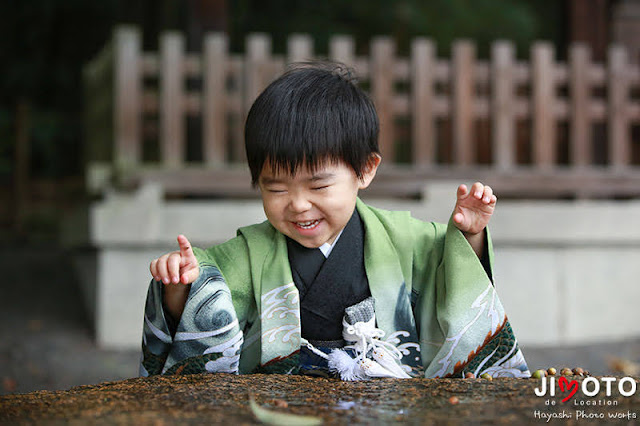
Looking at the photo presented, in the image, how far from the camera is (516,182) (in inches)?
185

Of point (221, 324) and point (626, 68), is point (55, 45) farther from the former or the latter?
point (221, 324)

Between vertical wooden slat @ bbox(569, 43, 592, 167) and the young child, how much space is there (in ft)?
10.5

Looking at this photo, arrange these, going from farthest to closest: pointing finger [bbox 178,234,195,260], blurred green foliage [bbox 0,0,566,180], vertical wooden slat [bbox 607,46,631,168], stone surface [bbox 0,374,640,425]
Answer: blurred green foliage [bbox 0,0,566,180]
vertical wooden slat [bbox 607,46,631,168]
pointing finger [bbox 178,234,195,260]
stone surface [bbox 0,374,640,425]

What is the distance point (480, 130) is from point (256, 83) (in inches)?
123

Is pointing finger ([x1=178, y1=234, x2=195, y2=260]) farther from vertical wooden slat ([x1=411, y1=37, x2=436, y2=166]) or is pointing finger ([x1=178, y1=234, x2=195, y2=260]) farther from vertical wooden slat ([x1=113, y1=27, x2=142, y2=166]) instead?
vertical wooden slat ([x1=411, y1=37, x2=436, y2=166])

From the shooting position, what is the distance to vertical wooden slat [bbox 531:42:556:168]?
4727 mm

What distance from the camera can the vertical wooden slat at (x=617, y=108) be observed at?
15.9ft

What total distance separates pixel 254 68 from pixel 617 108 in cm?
271

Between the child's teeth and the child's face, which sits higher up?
the child's face

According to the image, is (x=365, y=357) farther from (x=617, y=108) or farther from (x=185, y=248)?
(x=617, y=108)

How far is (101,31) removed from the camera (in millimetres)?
9250

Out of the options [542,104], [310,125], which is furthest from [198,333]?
[542,104]

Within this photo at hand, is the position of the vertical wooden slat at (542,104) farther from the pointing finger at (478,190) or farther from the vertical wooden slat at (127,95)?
the pointing finger at (478,190)

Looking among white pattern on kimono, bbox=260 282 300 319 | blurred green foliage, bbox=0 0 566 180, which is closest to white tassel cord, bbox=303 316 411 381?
white pattern on kimono, bbox=260 282 300 319
